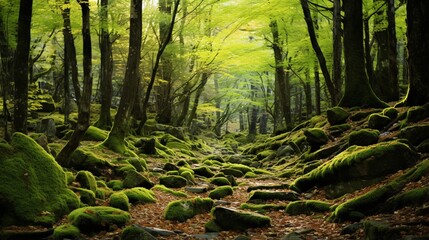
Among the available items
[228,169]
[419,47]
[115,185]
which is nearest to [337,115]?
[419,47]

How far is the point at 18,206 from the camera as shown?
604cm

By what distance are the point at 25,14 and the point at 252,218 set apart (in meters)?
6.41

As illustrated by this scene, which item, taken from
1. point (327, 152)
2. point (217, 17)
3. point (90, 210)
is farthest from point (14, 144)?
point (217, 17)

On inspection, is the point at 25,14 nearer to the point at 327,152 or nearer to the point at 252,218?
the point at 252,218

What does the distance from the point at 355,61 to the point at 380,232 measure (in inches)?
423

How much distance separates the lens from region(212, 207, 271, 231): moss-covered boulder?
20.7 feet

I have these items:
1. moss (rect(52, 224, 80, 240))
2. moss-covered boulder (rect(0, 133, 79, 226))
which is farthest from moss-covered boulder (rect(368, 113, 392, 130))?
moss (rect(52, 224, 80, 240))

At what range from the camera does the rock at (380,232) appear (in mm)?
4242

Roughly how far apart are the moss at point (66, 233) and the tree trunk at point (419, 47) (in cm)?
924

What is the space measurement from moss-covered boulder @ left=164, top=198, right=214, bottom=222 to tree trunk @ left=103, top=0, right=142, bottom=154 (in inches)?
231

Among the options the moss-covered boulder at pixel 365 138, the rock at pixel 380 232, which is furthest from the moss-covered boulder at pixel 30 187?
the moss-covered boulder at pixel 365 138

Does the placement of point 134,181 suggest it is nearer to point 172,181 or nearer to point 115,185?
point 115,185

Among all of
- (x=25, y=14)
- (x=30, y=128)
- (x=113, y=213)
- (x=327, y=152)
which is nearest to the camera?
(x=113, y=213)

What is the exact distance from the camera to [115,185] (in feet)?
29.9
